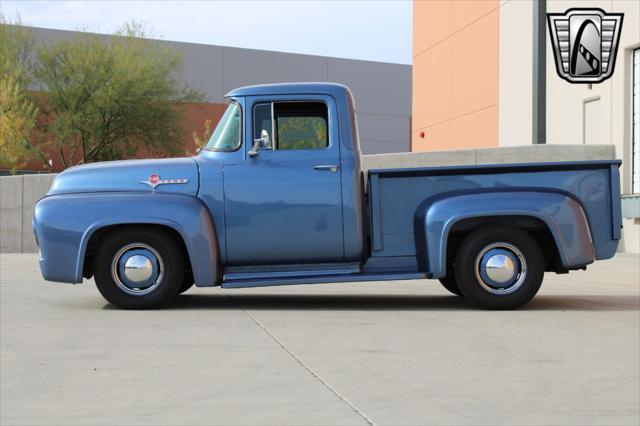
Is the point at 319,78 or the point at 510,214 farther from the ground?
the point at 319,78

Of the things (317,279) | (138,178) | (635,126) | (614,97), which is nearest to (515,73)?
(614,97)

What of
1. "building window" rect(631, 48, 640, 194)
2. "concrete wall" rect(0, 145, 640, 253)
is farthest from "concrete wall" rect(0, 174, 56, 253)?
"building window" rect(631, 48, 640, 194)

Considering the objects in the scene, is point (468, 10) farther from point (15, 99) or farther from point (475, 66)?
point (15, 99)

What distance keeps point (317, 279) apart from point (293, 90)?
6.24ft

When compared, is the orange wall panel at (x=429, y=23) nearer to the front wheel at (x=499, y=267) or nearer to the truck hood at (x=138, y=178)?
the front wheel at (x=499, y=267)

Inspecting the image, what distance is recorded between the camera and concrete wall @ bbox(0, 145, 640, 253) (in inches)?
876

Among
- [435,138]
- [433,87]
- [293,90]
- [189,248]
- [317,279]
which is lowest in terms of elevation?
[317,279]

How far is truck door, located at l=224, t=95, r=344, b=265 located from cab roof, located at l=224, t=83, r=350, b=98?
1.66 feet

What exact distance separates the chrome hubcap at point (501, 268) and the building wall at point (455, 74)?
20737mm

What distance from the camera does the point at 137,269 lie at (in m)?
9.59
